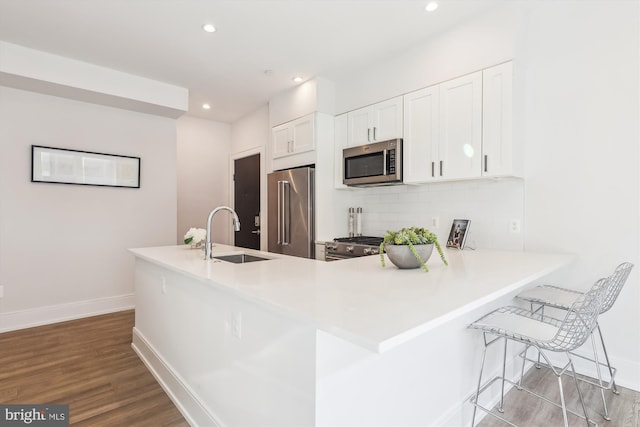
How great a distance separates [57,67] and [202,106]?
173 centimetres

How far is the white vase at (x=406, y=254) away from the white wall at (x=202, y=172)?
13.6 ft

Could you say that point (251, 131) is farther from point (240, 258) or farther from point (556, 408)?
point (556, 408)

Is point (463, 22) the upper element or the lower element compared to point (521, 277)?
upper

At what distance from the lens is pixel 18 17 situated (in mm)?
2576

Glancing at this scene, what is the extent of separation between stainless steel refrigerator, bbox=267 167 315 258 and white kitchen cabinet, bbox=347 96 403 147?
0.64m

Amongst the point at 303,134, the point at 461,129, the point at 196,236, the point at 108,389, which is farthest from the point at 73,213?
the point at 461,129

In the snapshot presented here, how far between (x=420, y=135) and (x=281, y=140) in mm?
1859

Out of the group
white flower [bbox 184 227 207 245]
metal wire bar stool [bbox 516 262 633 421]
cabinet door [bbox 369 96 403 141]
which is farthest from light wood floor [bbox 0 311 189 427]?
cabinet door [bbox 369 96 403 141]

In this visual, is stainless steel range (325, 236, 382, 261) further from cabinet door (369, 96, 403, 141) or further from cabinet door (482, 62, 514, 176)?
cabinet door (482, 62, 514, 176)

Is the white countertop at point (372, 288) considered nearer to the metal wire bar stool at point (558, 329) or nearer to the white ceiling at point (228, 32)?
the metal wire bar stool at point (558, 329)

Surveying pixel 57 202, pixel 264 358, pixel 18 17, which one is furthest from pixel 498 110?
pixel 57 202

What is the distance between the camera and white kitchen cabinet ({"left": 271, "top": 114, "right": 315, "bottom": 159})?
3781 mm

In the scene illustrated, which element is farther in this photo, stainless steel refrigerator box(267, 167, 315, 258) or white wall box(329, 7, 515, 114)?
stainless steel refrigerator box(267, 167, 315, 258)

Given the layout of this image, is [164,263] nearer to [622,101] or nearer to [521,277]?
[521,277]
